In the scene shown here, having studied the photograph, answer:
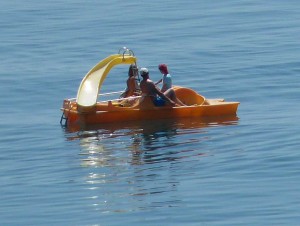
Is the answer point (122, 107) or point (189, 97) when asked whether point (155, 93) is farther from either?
point (189, 97)

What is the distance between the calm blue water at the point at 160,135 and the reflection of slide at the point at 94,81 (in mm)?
944

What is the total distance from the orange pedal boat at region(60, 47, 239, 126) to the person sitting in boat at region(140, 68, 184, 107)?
0.52 feet

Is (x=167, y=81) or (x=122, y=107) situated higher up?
(x=167, y=81)

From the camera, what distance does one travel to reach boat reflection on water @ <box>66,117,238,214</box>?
29000mm

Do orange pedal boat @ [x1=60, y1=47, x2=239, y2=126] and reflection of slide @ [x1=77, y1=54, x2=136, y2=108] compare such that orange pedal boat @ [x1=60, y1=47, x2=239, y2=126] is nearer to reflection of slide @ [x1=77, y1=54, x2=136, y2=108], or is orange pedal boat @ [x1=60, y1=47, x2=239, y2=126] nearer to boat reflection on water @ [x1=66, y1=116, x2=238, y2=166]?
reflection of slide @ [x1=77, y1=54, x2=136, y2=108]

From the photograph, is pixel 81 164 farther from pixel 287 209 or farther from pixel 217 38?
pixel 217 38

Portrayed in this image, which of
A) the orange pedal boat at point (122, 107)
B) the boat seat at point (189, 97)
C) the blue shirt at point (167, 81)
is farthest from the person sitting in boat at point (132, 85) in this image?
the boat seat at point (189, 97)

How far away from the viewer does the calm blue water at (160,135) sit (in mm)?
28094

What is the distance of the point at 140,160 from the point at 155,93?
472cm

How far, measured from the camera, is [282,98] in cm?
4225

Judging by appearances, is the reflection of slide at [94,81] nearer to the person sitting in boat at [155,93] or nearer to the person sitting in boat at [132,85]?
the person sitting in boat at [132,85]

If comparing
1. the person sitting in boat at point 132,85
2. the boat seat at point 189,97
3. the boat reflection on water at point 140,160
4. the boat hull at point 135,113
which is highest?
the person sitting in boat at point 132,85

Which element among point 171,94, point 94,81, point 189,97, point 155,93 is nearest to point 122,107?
point 155,93

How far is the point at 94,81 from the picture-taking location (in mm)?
38562
